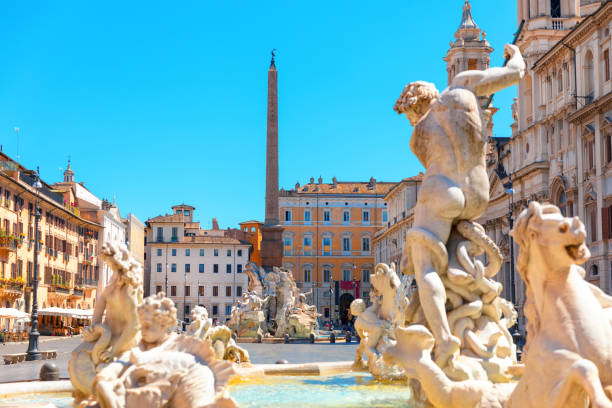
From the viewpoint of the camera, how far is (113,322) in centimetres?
507

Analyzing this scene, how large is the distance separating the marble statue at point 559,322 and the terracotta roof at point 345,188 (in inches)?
3283

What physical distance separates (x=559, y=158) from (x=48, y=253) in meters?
32.8

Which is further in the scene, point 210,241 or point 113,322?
point 210,241

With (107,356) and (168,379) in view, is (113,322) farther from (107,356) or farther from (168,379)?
(168,379)

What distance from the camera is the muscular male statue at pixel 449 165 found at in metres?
5.43

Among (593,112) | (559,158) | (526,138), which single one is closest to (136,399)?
(593,112)

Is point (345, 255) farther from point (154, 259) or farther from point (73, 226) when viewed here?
point (73, 226)

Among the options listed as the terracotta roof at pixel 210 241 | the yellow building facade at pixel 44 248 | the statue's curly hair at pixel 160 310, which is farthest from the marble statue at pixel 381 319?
the terracotta roof at pixel 210 241

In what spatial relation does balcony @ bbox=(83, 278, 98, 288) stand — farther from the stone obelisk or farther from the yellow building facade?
the stone obelisk

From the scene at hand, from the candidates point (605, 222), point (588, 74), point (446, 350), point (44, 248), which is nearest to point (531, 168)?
point (588, 74)

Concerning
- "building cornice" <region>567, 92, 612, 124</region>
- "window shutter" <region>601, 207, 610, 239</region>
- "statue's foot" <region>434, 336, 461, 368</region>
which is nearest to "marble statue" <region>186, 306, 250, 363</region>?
"statue's foot" <region>434, 336, 461, 368</region>

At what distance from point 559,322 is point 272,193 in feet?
105

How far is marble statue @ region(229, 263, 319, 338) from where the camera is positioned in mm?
28469

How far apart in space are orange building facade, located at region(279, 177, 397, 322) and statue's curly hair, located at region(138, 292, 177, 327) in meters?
81.2
